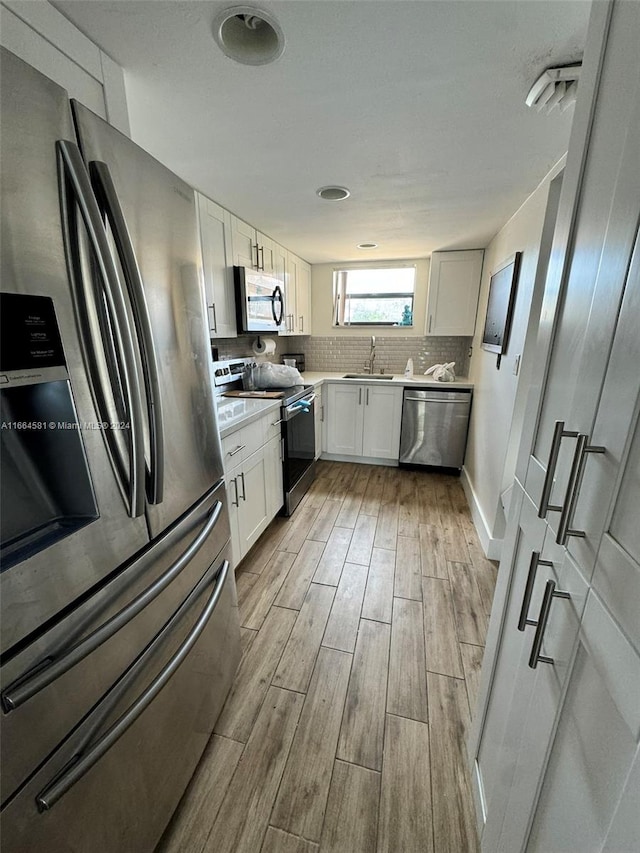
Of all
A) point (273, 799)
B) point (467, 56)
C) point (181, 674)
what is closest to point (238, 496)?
point (181, 674)

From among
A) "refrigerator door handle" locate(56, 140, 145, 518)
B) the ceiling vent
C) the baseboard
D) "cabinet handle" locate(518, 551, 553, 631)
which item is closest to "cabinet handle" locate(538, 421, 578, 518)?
"cabinet handle" locate(518, 551, 553, 631)

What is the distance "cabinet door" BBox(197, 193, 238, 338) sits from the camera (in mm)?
2049

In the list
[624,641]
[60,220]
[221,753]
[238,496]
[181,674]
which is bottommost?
[221,753]

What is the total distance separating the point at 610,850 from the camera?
16.6 inches

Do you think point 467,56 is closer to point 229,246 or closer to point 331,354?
point 229,246

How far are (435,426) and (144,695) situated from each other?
3049mm

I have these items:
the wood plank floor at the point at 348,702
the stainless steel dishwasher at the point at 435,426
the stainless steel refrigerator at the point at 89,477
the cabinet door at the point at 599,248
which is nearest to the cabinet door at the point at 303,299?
the stainless steel dishwasher at the point at 435,426

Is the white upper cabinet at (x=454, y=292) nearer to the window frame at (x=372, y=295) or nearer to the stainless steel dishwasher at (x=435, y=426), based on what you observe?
the window frame at (x=372, y=295)

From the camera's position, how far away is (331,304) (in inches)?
159

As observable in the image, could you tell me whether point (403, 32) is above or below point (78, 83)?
above

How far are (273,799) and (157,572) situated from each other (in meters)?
0.86

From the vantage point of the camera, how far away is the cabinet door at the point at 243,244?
2375mm

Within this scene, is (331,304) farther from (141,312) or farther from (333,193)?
(141,312)

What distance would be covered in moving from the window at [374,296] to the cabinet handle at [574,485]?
11.9 ft
